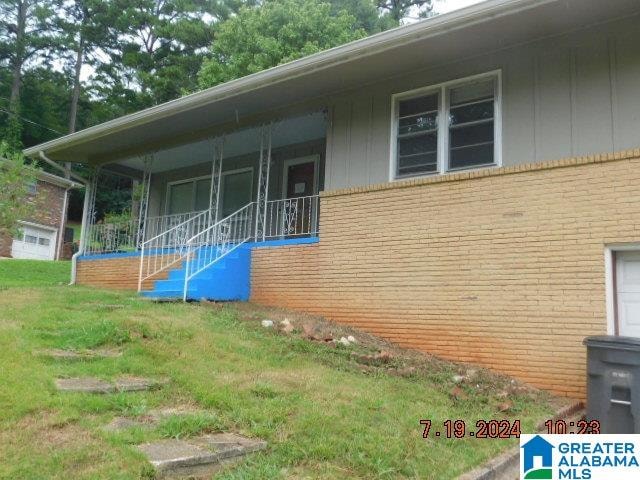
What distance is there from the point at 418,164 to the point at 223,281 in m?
3.55

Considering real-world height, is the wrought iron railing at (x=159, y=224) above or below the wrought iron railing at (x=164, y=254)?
above

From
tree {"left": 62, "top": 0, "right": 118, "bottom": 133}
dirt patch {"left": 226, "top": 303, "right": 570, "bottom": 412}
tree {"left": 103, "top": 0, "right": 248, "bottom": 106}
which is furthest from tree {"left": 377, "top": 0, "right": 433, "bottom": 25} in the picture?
dirt patch {"left": 226, "top": 303, "right": 570, "bottom": 412}

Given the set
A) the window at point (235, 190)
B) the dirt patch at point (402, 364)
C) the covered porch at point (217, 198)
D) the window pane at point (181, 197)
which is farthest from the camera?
the window pane at point (181, 197)

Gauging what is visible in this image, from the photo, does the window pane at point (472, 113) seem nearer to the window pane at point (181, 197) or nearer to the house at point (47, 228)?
the window pane at point (181, 197)

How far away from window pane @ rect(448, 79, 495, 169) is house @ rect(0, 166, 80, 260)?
20354 millimetres

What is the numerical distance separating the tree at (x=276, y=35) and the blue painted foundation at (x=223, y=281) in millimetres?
11806

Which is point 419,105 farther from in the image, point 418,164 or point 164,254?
point 164,254

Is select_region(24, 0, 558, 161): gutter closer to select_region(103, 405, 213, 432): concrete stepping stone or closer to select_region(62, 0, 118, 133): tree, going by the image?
select_region(103, 405, 213, 432): concrete stepping stone

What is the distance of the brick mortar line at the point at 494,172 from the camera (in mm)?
5809

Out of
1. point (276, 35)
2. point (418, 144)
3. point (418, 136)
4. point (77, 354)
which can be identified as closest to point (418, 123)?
point (418, 136)

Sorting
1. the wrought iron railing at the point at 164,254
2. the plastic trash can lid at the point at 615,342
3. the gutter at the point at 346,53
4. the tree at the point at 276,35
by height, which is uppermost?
the tree at the point at 276,35

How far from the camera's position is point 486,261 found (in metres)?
6.49

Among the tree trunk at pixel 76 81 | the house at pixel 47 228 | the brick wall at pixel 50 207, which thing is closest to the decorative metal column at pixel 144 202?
the house at pixel 47 228

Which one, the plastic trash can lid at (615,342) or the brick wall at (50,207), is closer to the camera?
the plastic trash can lid at (615,342)
